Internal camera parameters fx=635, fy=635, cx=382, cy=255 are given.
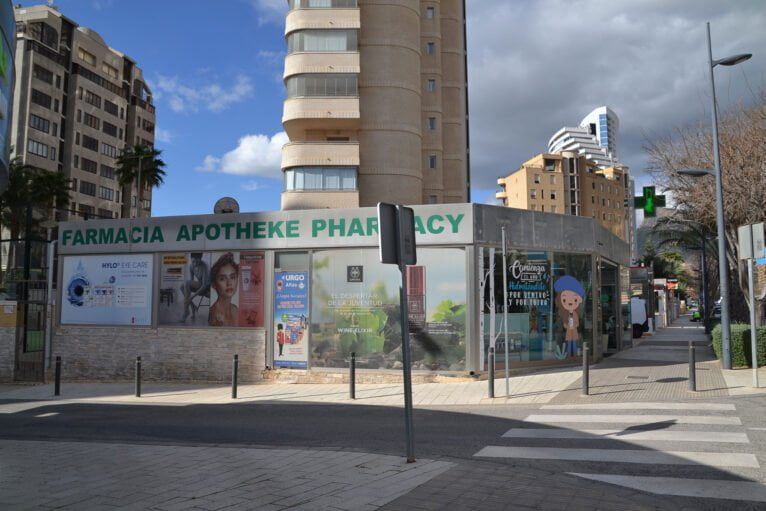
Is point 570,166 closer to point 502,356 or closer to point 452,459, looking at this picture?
point 502,356

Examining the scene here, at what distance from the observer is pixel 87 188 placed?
7225cm

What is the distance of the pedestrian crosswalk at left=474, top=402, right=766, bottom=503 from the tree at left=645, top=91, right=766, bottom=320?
1147cm

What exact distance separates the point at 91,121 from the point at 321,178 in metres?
48.1

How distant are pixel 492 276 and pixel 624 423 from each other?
690 centimetres

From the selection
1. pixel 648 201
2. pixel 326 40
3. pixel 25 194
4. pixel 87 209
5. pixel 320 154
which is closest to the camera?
pixel 648 201

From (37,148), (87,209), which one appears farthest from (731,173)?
(87,209)

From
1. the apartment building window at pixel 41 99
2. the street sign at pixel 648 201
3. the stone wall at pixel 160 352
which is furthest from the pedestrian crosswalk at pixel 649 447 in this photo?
the apartment building window at pixel 41 99

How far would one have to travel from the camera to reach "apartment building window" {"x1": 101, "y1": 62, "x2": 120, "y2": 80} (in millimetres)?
75812

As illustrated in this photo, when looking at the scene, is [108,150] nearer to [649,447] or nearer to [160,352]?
[160,352]

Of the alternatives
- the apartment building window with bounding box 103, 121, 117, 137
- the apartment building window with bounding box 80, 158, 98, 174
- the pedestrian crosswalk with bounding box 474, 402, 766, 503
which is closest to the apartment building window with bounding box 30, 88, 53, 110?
the apartment building window with bounding box 80, 158, 98, 174

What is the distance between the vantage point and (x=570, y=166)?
107m

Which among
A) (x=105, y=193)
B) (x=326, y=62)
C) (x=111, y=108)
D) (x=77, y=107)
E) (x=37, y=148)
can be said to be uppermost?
(x=111, y=108)

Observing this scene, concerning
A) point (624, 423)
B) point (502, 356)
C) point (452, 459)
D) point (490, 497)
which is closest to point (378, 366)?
point (502, 356)

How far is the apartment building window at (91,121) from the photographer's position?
71206 mm
